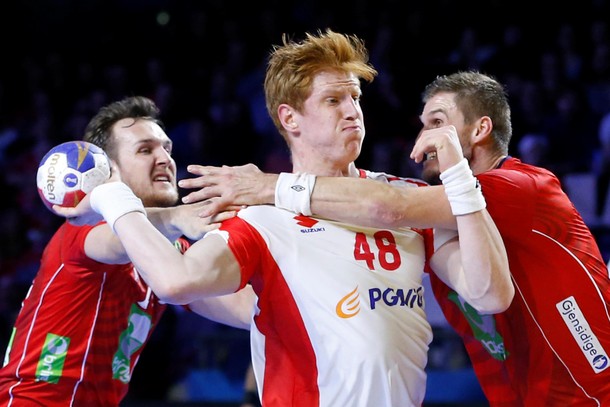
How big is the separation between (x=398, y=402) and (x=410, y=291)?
41 centimetres

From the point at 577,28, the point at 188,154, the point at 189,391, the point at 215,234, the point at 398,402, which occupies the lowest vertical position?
the point at 189,391

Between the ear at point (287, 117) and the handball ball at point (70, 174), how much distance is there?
2.46 feet

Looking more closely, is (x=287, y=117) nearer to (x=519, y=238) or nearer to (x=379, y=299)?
(x=379, y=299)

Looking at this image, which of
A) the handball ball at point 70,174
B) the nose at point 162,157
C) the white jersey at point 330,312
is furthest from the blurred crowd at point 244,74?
the handball ball at point 70,174

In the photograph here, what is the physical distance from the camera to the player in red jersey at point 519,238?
127 inches

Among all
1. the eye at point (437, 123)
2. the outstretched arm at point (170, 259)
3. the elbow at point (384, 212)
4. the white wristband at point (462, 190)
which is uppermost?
the eye at point (437, 123)

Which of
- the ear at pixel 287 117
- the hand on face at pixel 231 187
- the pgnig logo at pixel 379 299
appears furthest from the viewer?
the ear at pixel 287 117

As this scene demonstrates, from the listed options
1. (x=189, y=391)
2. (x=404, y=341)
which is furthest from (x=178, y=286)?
(x=189, y=391)

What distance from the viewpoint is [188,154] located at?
987 cm

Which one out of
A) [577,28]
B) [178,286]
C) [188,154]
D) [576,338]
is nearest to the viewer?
[178,286]

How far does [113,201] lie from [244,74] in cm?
769

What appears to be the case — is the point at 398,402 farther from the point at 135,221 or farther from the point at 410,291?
the point at 135,221

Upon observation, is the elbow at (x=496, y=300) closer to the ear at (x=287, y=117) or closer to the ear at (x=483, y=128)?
the ear at (x=483, y=128)

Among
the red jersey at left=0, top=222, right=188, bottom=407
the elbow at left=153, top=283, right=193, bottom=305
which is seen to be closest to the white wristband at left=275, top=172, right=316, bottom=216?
the elbow at left=153, top=283, right=193, bottom=305
